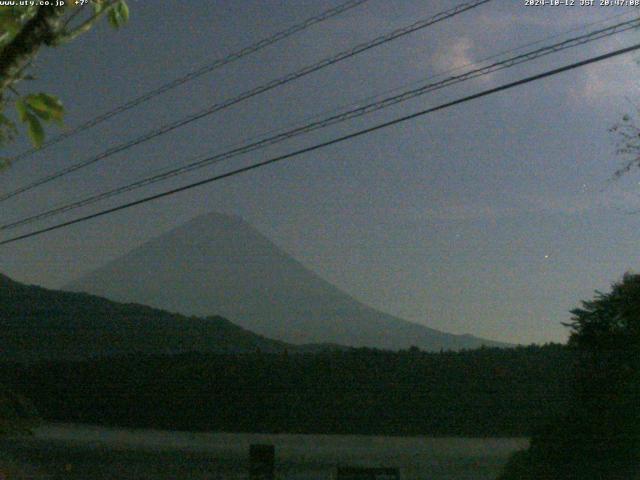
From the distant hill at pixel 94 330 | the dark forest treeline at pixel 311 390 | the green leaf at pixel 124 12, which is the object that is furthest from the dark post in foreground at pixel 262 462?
the distant hill at pixel 94 330

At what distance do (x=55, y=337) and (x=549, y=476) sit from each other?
3307 cm

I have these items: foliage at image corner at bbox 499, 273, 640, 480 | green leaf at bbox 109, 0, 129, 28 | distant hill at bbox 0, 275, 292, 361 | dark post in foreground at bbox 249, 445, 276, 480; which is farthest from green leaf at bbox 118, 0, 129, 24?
distant hill at bbox 0, 275, 292, 361

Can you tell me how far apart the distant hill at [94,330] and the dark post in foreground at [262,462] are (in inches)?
1092

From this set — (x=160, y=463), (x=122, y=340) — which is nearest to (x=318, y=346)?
(x=122, y=340)

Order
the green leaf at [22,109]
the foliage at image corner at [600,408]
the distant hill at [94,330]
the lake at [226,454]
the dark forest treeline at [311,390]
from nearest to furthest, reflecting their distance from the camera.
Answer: the green leaf at [22,109] < the foliage at image corner at [600,408] < the lake at [226,454] < the dark forest treeline at [311,390] < the distant hill at [94,330]

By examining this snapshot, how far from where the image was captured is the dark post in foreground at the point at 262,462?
976cm

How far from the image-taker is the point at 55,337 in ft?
128

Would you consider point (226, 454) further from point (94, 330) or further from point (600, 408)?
point (94, 330)

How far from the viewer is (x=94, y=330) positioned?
40281mm

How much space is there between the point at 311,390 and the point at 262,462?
16114mm

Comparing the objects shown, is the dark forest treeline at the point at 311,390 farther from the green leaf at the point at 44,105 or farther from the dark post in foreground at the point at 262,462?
the green leaf at the point at 44,105

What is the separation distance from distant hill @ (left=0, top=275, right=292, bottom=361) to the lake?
13219mm

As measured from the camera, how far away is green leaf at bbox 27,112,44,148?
9.50 ft

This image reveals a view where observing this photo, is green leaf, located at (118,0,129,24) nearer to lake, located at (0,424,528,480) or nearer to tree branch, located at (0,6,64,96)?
tree branch, located at (0,6,64,96)
